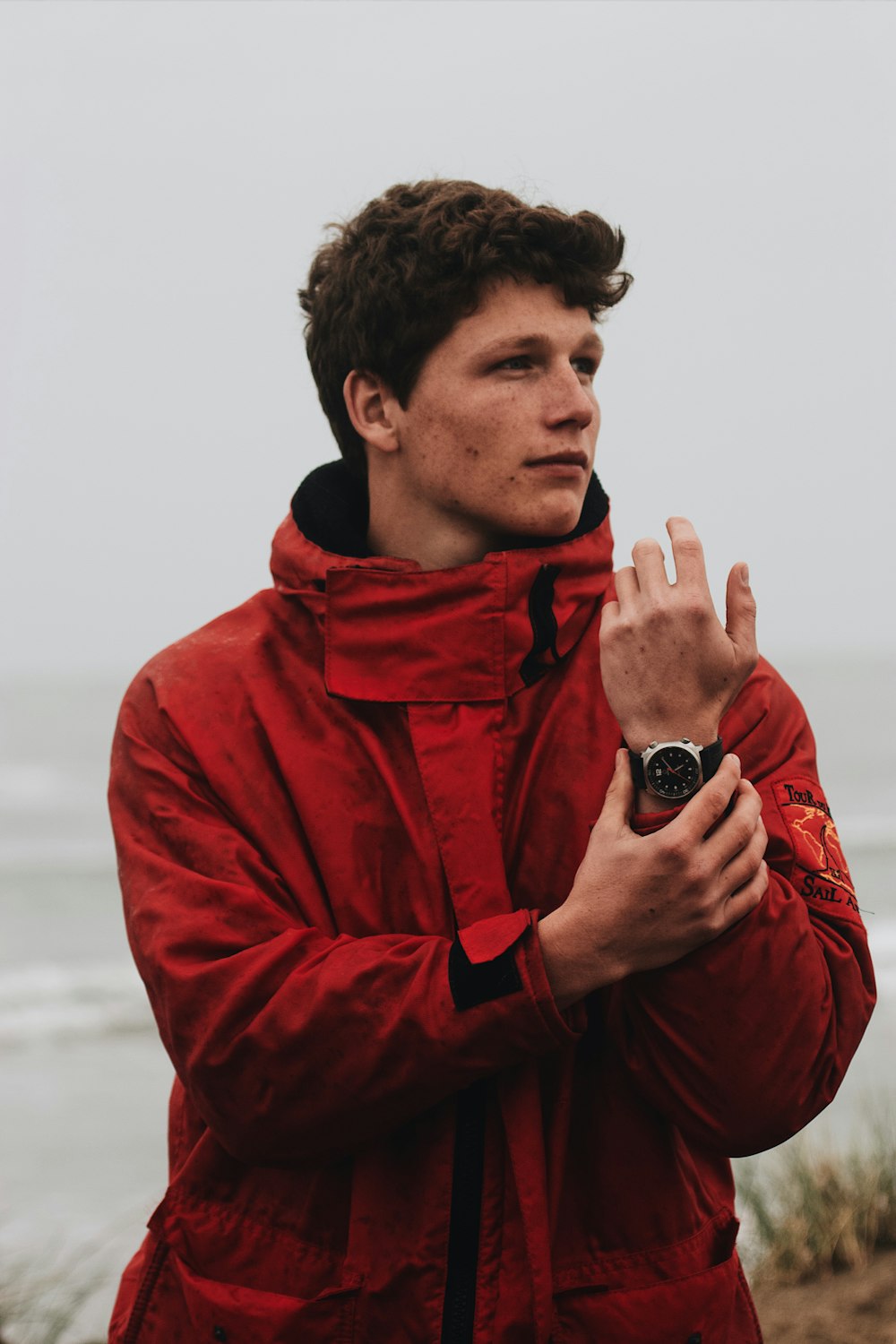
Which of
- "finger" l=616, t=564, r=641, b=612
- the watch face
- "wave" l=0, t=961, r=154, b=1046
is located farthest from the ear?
"wave" l=0, t=961, r=154, b=1046

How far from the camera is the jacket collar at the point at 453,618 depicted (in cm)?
196

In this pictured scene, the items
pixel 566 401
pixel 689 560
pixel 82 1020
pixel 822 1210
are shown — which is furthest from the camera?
pixel 82 1020

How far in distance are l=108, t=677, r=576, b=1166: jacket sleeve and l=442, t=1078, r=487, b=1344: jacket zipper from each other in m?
0.08

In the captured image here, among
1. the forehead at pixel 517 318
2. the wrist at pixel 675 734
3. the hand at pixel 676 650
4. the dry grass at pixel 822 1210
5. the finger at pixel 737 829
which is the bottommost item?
the dry grass at pixel 822 1210

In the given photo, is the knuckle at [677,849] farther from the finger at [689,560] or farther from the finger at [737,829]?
the finger at [689,560]

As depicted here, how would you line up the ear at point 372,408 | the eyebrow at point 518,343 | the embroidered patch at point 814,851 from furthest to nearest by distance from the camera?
the ear at point 372,408 < the eyebrow at point 518,343 < the embroidered patch at point 814,851

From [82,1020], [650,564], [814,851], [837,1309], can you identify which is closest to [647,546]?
[650,564]

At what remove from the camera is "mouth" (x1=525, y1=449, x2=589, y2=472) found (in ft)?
6.73

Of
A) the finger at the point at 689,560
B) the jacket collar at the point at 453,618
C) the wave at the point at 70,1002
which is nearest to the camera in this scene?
the finger at the point at 689,560

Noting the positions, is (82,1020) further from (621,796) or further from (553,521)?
(621,796)

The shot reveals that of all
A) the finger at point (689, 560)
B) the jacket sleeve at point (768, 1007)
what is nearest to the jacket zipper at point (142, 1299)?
the jacket sleeve at point (768, 1007)

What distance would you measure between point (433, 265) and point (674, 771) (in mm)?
959

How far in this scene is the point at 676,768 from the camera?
1.68m

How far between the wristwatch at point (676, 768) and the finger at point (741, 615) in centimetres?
15
